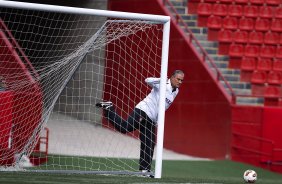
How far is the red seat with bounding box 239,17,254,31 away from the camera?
16484 millimetres

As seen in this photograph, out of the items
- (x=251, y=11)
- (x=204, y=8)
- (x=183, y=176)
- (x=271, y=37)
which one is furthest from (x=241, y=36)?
(x=183, y=176)

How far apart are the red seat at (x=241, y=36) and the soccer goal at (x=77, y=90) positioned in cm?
150

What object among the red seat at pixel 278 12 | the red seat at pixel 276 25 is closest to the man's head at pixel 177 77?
the red seat at pixel 276 25

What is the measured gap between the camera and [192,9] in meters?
16.8

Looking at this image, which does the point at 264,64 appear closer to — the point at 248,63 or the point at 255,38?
the point at 248,63

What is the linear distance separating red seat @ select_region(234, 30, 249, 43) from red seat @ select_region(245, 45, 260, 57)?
0.14 metres

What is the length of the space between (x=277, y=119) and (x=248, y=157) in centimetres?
84

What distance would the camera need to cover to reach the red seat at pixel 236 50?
1614 centimetres

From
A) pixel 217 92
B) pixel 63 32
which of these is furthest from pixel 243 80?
pixel 63 32

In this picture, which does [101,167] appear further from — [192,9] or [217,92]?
[192,9]

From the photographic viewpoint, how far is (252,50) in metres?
16.2

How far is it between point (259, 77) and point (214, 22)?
1.31 metres

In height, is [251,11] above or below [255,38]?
above

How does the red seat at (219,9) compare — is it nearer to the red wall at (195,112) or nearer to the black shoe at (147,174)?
the red wall at (195,112)
